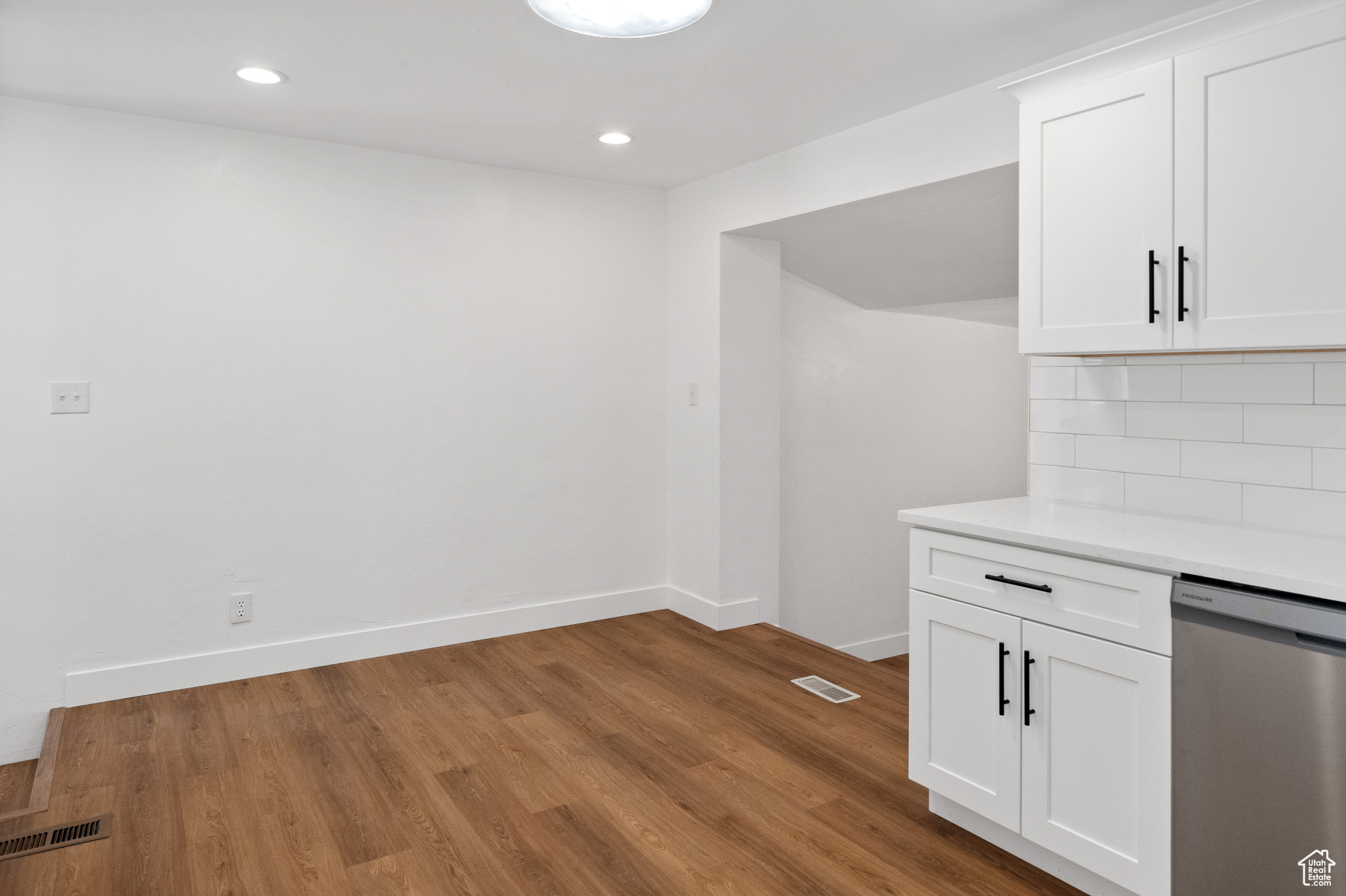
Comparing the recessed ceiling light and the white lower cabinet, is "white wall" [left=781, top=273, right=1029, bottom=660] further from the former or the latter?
the recessed ceiling light

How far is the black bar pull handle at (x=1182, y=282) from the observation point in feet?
6.61

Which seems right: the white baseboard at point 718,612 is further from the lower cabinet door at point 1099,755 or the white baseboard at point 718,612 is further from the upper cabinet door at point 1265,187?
the upper cabinet door at point 1265,187

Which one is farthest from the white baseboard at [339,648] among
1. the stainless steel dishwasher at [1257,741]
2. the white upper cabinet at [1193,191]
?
the stainless steel dishwasher at [1257,741]

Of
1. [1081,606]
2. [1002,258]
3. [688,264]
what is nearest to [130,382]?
[688,264]

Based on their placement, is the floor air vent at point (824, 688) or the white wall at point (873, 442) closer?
the floor air vent at point (824, 688)

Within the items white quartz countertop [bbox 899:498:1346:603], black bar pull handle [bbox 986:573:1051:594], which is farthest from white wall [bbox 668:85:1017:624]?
black bar pull handle [bbox 986:573:1051:594]

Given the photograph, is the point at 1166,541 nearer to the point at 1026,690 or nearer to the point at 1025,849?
the point at 1026,690

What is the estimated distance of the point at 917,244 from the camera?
3.88m

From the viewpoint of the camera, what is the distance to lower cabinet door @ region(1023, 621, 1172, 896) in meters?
1.77

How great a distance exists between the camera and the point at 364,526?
12.3 ft

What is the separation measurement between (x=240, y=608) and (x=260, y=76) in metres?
2.16

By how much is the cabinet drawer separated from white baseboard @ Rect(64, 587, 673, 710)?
7.01ft

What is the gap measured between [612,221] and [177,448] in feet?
7.73

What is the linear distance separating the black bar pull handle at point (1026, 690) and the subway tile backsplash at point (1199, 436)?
2.51ft
